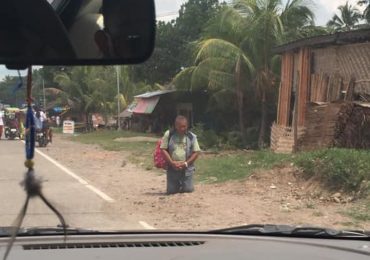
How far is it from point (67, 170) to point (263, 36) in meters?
9.13

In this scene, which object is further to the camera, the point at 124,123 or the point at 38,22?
the point at 124,123

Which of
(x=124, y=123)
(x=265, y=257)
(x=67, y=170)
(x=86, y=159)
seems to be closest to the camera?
(x=265, y=257)

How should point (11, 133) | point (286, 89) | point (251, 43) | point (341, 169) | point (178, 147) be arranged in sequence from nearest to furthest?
1. point (178, 147)
2. point (341, 169)
3. point (286, 89)
4. point (251, 43)
5. point (11, 133)

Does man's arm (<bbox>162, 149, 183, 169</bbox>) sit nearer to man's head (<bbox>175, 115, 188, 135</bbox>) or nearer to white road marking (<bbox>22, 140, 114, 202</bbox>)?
man's head (<bbox>175, 115, 188, 135</bbox>)

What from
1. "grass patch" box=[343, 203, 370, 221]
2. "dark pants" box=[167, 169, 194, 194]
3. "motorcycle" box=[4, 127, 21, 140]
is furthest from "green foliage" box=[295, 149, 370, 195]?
"motorcycle" box=[4, 127, 21, 140]

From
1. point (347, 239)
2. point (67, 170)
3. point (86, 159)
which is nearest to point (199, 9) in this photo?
point (86, 159)

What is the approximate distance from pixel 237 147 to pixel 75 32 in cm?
2201

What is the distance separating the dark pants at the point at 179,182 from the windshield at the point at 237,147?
2cm

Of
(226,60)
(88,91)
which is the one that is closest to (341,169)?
(226,60)

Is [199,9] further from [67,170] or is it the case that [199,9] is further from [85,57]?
[85,57]

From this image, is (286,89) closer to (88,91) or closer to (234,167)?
(234,167)

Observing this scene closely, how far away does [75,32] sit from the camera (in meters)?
1.60

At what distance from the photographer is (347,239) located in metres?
3.05

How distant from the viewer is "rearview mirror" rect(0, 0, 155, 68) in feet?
4.90
